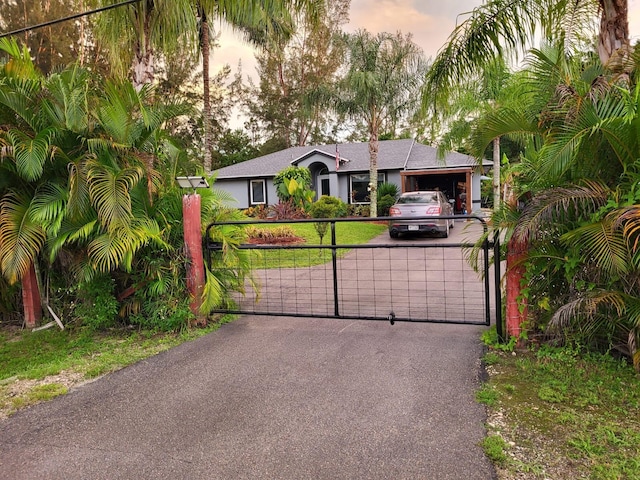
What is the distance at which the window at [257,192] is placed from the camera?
2495 centimetres

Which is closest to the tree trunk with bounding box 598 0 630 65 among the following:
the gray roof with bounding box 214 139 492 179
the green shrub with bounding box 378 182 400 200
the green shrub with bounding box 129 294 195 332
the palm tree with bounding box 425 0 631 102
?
the palm tree with bounding box 425 0 631 102

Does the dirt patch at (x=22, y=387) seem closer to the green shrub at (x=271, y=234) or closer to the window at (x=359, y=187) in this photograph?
the green shrub at (x=271, y=234)

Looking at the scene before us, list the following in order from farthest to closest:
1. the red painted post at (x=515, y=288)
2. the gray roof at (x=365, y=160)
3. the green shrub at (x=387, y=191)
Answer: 1. the gray roof at (x=365, y=160)
2. the green shrub at (x=387, y=191)
3. the red painted post at (x=515, y=288)

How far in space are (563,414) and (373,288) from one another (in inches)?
186

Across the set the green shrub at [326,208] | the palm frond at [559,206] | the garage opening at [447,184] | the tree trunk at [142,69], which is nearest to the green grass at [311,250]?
the green shrub at [326,208]

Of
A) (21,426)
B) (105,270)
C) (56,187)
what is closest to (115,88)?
(56,187)

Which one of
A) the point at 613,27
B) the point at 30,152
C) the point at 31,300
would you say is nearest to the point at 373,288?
the point at 613,27

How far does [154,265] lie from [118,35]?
585 cm

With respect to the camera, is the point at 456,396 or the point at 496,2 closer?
the point at 456,396

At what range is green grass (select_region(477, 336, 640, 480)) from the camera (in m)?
2.44

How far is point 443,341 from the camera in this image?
15.3ft

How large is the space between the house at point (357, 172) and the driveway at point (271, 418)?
692 inches

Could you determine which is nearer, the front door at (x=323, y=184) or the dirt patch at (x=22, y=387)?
the dirt patch at (x=22, y=387)

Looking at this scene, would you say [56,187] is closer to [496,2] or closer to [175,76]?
[496,2]
